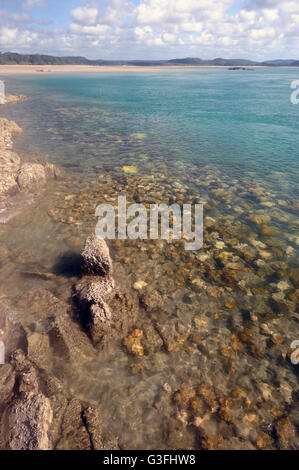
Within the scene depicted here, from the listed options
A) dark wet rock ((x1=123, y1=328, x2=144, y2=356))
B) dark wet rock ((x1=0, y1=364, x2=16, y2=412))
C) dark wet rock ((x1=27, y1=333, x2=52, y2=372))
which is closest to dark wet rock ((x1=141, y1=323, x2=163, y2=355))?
dark wet rock ((x1=123, y1=328, x2=144, y2=356))

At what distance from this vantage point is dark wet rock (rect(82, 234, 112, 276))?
697 cm

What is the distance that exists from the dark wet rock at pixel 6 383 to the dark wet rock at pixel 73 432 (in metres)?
1.11

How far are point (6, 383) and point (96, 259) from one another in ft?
10.8

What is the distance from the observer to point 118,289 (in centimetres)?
700

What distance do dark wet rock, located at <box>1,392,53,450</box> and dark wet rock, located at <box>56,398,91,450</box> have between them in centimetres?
25

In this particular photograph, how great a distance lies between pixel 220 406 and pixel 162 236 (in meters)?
5.97

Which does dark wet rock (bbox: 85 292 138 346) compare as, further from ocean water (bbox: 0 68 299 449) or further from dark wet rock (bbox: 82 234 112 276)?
dark wet rock (bbox: 82 234 112 276)

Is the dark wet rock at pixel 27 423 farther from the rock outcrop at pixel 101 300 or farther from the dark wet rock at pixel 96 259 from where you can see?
the dark wet rock at pixel 96 259

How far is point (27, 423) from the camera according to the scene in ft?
13.7

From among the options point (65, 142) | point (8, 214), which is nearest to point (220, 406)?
point (8, 214)

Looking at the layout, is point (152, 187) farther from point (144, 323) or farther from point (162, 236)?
point (144, 323)

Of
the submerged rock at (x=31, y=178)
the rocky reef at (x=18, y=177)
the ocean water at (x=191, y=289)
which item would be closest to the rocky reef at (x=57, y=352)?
the ocean water at (x=191, y=289)

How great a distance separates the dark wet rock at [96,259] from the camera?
6973 millimetres

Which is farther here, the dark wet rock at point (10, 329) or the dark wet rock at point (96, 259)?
the dark wet rock at point (96, 259)
